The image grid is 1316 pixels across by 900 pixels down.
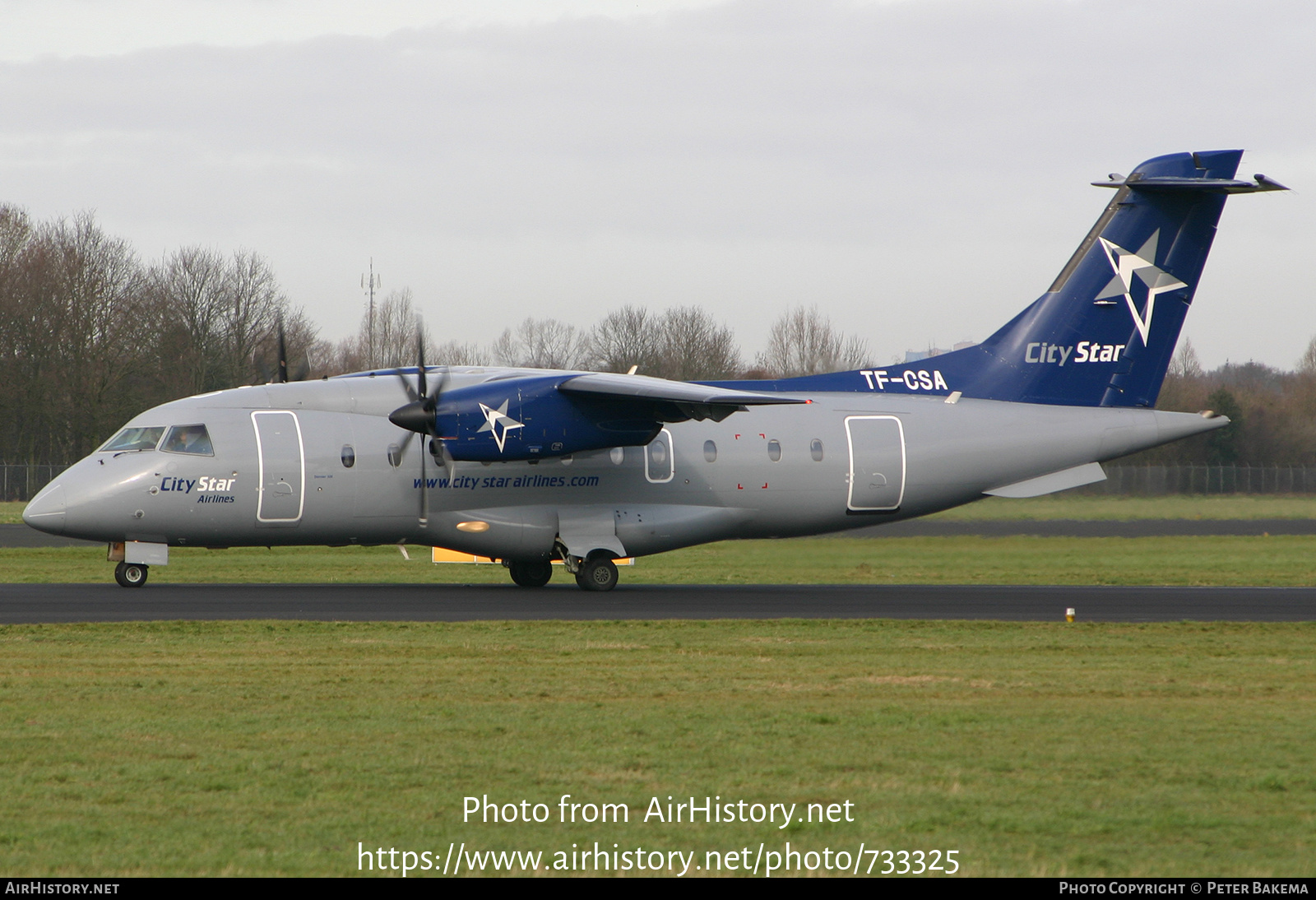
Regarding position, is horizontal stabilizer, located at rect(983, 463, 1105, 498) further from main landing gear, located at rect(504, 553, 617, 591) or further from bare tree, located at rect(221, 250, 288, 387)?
bare tree, located at rect(221, 250, 288, 387)

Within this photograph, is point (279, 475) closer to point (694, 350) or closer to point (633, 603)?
point (633, 603)

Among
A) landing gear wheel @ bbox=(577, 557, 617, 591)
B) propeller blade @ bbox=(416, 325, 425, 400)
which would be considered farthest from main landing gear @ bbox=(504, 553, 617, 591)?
propeller blade @ bbox=(416, 325, 425, 400)

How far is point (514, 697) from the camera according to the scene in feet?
38.0

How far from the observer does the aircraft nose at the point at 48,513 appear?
20609 millimetres

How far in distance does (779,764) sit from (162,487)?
15389mm

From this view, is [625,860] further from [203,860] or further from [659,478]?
[659,478]

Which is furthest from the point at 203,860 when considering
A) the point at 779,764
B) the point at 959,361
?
the point at 959,361

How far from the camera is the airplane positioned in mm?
21094

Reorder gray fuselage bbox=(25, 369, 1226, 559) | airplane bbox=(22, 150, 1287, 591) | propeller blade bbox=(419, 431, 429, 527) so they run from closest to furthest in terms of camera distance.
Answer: airplane bbox=(22, 150, 1287, 591)
gray fuselage bbox=(25, 369, 1226, 559)
propeller blade bbox=(419, 431, 429, 527)

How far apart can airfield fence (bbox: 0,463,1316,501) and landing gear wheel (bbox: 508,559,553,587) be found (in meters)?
30.7

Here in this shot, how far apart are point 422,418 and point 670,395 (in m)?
4.16

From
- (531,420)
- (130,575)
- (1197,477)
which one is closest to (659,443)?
(531,420)

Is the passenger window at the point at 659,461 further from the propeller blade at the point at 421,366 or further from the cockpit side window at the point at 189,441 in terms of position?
the cockpit side window at the point at 189,441

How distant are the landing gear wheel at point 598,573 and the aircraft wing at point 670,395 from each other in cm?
316
